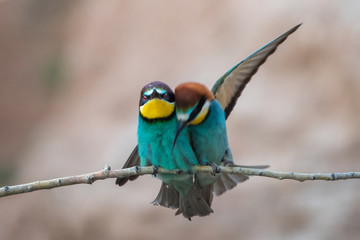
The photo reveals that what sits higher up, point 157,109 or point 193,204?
point 157,109

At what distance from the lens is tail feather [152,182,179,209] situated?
10.0ft

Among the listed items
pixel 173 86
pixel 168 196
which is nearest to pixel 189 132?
pixel 168 196

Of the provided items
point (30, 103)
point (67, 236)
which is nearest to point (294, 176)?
point (67, 236)

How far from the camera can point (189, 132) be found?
2.80 metres

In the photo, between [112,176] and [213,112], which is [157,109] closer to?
[213,112]

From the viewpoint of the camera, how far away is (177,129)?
2.59 m

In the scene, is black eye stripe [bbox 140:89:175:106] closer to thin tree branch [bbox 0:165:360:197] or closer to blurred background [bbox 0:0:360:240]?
thin tree branch [bbox 0:165:360:197]

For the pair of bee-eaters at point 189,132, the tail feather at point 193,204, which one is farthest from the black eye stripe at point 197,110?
the tail feather at point 193,204

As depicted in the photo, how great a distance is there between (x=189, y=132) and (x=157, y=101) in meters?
0.28

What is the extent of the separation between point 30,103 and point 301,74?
151 inches

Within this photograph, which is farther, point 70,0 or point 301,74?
point 70,0

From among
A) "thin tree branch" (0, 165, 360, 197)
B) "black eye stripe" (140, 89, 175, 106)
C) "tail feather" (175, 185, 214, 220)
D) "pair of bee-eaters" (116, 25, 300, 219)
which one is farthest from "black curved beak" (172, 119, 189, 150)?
"tail feather" (175, 185, 214, 220)

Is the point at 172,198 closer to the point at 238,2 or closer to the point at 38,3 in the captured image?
the point at 238,2

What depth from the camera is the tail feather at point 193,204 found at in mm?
3045
